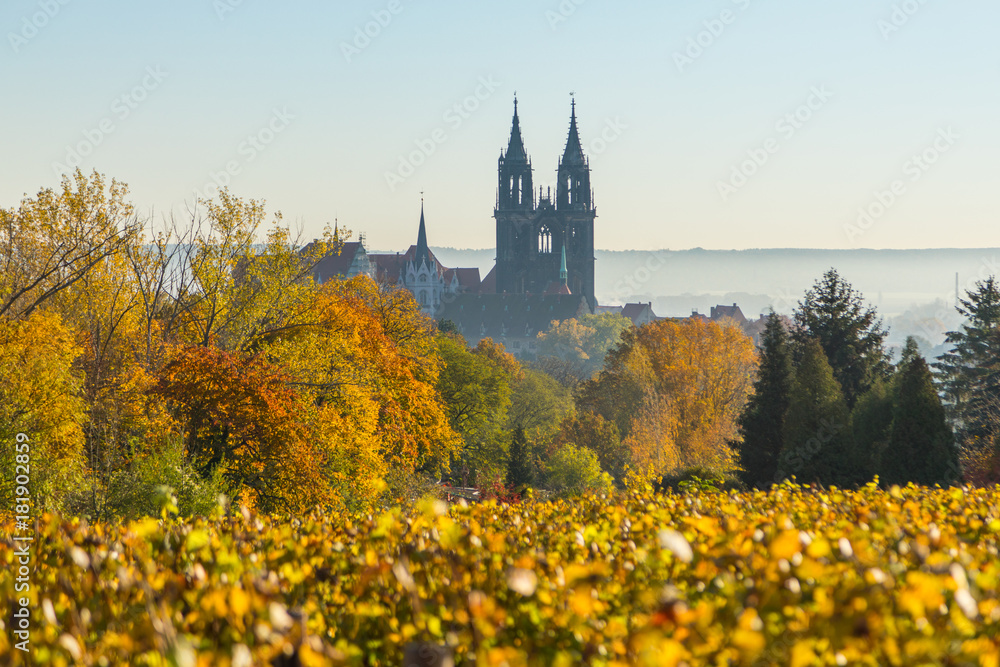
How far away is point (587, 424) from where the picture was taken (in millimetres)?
46875

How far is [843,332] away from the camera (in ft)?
100

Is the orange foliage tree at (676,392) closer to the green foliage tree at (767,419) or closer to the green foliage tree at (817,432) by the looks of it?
the green foliage tree at (767,419)

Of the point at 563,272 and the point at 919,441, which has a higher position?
the point at 563,272

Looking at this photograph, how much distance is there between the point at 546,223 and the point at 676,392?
81746 millimetres

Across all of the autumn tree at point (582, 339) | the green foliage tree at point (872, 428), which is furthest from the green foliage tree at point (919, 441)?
the autumn tree at point (582, 339)

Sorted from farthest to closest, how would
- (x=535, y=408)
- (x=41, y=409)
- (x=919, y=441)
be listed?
(x=535, y=408), (x=919, y=441), (x=41, y=409)

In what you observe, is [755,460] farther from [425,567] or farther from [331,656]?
[331,656]

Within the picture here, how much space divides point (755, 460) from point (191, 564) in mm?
23153

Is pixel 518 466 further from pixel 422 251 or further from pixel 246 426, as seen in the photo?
pixel 422 251

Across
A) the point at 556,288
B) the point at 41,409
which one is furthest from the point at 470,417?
the point at 556,288

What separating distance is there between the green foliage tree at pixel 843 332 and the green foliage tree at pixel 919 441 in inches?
359

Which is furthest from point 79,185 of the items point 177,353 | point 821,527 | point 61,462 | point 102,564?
point 821,527

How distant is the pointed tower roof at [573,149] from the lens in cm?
12200

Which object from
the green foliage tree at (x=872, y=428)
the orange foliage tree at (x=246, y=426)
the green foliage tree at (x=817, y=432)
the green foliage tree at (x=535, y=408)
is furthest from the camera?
the green foliage tree at (x=535, y=408)
